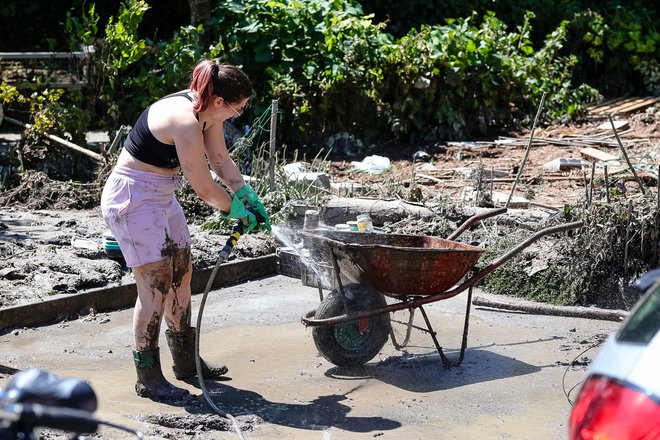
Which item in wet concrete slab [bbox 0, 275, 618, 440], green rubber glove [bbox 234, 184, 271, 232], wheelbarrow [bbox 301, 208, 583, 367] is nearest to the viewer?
wet concrete slab [bbox 0, 275, 618, 440]

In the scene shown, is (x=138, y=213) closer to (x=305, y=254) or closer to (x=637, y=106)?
(x=305, y=254)

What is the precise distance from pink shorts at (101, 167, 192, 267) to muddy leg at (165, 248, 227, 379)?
8.4 inches

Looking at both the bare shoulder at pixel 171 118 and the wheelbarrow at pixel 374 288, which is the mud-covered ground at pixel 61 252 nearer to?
the wheelbarrow at pixel 374 288

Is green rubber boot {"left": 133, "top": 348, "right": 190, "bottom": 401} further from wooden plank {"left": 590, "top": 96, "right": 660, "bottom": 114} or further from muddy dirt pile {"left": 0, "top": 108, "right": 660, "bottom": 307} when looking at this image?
wooden plank {"left": 590, "top": 96, "right": 660, "bottom": 114}

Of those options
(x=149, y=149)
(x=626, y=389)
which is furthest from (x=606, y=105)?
(x=626, y=389)

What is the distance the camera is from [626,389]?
2553 millimetres

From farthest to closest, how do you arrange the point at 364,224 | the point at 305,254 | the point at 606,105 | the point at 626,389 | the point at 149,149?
the point at 606,105 < the point at 364,224 < the point at 305,254 < the point at 149,149 < the point at 626,389

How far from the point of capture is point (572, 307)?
6.91m

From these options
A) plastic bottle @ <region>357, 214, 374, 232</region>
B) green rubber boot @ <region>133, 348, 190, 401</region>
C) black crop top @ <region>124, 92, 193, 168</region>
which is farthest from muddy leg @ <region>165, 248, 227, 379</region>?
plastic bottle @ <region>357, 214, 374, 232</region>

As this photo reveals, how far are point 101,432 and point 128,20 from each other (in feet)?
24.6

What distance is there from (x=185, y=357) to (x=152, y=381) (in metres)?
0.39

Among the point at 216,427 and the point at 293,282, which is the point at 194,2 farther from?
the point at 216,427

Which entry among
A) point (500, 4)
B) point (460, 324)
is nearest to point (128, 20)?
point (460, 324)

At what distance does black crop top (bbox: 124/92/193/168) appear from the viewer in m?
5.00
